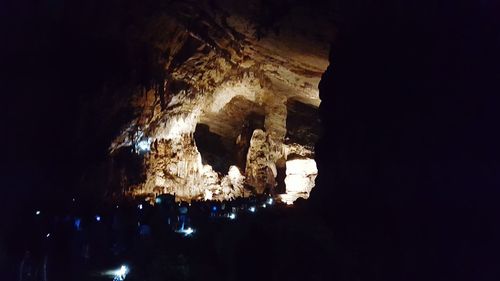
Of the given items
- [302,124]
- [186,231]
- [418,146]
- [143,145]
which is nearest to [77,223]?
[186,231]

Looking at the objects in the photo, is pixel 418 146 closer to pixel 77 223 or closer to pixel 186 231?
pixel 186 231

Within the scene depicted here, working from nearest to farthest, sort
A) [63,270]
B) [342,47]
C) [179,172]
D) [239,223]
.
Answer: [63,270] → [239,223] → [342,47] → [179,172]

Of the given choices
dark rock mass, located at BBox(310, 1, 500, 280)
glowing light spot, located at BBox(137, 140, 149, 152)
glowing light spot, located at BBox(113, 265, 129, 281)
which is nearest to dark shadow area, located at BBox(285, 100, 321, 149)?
glowing light spot, located at BBox(137, 140, 149, 152)

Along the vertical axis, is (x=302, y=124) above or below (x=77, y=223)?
above

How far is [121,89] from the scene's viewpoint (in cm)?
1717

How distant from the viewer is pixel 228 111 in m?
23.6

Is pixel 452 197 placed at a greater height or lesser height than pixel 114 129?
lesser

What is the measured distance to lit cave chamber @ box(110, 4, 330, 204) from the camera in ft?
53.2

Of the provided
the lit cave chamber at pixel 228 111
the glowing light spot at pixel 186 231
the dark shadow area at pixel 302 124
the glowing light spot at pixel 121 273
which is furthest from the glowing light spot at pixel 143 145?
the glowing light spot at pixel 121 273

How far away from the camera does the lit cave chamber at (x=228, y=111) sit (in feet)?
53.2

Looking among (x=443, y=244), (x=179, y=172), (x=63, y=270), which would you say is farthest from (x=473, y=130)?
(x=179, y=172)

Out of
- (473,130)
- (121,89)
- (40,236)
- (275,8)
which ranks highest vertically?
(275,8)

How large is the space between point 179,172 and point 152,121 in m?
3.03

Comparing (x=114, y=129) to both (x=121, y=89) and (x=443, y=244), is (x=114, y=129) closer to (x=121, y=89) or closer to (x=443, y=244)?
(x=121, y=89)
